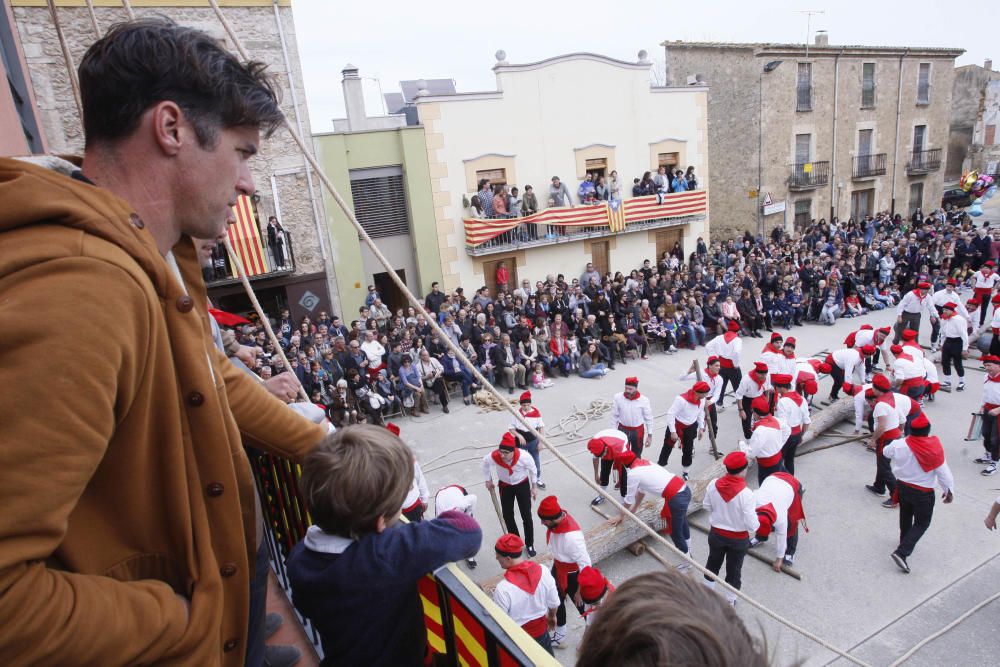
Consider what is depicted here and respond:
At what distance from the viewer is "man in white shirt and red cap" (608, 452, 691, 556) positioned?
Answer: 246 inches

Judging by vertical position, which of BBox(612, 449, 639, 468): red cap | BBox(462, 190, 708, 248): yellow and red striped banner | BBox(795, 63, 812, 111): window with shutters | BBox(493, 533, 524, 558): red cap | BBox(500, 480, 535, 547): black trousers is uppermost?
BBox(795, 63, 812, 111): window with shutters

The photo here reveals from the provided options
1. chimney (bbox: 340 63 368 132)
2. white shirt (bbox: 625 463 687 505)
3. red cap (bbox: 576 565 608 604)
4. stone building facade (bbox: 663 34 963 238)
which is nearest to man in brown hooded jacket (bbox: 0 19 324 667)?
red cap (bbox: 576 565 608 604)

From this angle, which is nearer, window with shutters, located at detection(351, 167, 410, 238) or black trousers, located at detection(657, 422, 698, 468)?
black trousers, located at detection(657, 422, 698, 468)

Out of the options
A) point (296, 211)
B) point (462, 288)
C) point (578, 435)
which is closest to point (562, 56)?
point (462, 288)

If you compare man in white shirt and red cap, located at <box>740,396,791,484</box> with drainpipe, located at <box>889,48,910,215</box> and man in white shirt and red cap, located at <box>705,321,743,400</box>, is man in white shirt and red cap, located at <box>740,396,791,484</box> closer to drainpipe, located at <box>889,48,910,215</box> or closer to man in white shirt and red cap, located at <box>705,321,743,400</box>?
man in white shirt and red cap, located at <box>705,321,743,400</box>

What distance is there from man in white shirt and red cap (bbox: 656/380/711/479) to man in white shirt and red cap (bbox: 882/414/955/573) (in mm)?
2362

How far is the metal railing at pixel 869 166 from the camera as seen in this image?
78.7ft

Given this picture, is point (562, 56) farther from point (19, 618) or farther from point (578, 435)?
point (19, 618)

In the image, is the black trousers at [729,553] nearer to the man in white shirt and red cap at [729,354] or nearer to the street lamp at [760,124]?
the man in white shirt and red cap at [729,354]

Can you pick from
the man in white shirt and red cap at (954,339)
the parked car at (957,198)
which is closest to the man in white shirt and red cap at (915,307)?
the man in white shirt and red cap at (954,339)

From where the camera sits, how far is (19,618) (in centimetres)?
78

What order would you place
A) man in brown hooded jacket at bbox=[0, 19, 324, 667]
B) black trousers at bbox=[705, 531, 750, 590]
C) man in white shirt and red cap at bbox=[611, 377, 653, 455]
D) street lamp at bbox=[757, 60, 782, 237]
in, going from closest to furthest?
1. man in brown hooded jacket at bbox=[0, 19, 324, 667]
2. black trousers at bbox=[705, 531, 750, 590]
3. man in white shirt and red cap at bbox=[611, 377, 653, 455]
4. street lamp at bbox=[757, 60, 782, 237]

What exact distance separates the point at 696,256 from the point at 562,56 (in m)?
7.38

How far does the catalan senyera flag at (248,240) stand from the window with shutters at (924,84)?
27.7 metres
